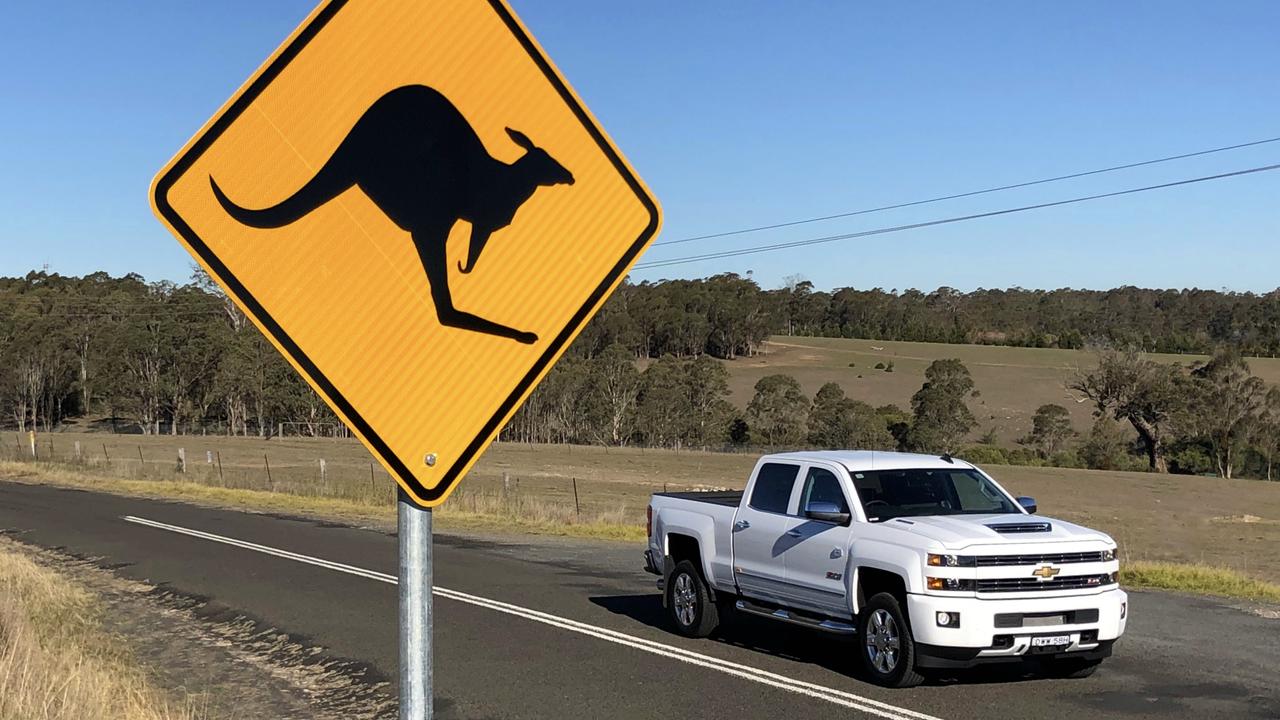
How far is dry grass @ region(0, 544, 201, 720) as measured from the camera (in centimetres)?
788

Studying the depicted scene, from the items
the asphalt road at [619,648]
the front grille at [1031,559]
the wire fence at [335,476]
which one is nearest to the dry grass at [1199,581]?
the asphalt road at [619,648]

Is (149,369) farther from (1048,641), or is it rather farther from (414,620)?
(414,620)

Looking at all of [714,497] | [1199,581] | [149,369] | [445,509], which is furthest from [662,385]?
[714,497]

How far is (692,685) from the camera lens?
35.6 ft

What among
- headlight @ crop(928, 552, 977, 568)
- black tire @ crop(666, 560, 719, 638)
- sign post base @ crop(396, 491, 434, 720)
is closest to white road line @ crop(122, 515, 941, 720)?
black tire @ crop(666, 560, 719, 638)

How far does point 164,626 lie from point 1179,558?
22.1m

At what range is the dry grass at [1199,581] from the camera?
618 inches

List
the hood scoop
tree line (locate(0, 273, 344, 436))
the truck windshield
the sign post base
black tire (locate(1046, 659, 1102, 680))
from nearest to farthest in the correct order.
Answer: the sign post base → the hood scoop → black tire (locate(1046, 659, 1102, 680)) → the truck windshield → tree line (locate(0, 273, 344, 436))

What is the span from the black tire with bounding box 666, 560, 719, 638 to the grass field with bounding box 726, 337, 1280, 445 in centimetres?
8529

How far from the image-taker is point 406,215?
258cm

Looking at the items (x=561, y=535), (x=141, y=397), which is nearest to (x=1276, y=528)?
(x=561, y=535)

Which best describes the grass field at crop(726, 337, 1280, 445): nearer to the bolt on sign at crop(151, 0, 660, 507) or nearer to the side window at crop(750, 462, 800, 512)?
the side window at crop(750, 462, 800, 512)

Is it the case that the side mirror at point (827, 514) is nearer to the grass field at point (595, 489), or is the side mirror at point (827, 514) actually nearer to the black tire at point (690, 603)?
the black tire at point (690, 603)

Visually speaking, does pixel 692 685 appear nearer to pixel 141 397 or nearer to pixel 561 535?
pixel 561 535
